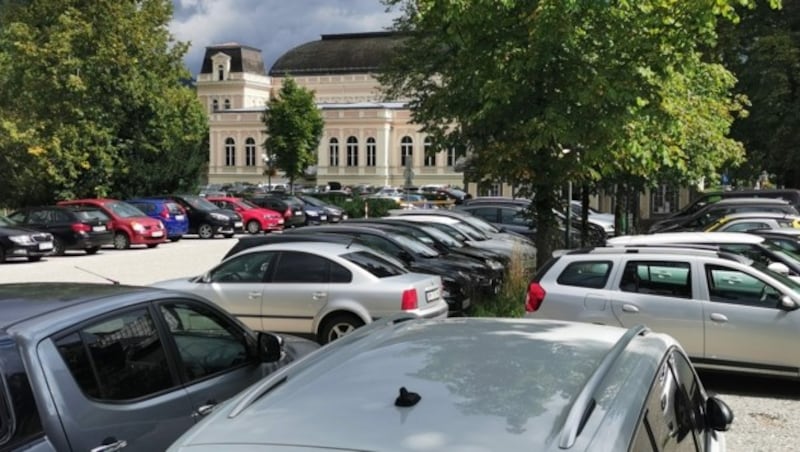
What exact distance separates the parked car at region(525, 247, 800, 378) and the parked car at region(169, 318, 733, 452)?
17.9 ft

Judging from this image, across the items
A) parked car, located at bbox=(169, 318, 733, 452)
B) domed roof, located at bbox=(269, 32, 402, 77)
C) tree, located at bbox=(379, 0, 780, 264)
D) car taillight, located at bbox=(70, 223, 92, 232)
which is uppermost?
domed roof, located at bbox=(269, 32, 402, 77)

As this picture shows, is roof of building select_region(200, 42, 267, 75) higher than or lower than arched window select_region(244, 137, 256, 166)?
higher

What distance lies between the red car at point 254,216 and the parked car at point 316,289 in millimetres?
23679

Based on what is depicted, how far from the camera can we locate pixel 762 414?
7605 millimetres

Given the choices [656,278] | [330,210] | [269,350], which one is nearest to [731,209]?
[656,278]

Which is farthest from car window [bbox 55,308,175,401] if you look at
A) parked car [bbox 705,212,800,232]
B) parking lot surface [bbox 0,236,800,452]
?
parked car [bbox 705,212,800,232]

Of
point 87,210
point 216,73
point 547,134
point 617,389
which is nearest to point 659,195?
point 87,210

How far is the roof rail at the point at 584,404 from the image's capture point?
6.56 feet

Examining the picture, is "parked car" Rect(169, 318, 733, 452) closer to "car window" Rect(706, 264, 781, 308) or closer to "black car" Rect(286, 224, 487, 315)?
"car window" Rect(706, 264, 781, 308)

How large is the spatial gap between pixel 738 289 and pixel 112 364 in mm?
6747

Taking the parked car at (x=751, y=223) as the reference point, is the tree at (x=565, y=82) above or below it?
above

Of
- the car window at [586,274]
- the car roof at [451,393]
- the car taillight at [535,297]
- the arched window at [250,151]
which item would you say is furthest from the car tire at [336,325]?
the arched window at [250,151]

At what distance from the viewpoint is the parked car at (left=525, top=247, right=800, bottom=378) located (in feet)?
26.8

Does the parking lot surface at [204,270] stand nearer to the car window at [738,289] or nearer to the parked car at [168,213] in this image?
the parked car at [168,213]
